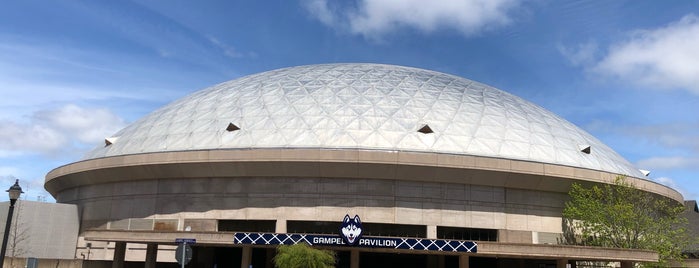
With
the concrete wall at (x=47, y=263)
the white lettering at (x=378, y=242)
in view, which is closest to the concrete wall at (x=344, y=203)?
the concrete wall at (x=47, y=263)

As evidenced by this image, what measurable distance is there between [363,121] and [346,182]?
4936 millimetres

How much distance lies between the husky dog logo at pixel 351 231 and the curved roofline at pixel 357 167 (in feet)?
16.7

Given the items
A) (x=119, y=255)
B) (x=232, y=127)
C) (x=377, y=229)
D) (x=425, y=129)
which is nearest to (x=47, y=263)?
(x=119, y=255)

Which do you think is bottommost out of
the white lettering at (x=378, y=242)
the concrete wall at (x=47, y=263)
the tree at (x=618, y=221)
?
the concrete wall at (x=47, y=263)

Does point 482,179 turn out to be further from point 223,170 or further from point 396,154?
point 223,170

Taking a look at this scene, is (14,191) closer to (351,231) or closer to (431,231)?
(351,231)

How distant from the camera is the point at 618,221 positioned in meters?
39.1

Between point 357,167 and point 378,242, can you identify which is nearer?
point 378,242

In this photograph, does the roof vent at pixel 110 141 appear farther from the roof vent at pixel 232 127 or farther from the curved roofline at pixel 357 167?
the roof vent at pixel 232 127

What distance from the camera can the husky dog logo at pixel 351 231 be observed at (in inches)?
1266

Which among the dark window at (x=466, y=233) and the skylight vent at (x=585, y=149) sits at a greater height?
the skylight vent at (x=585, y=149)

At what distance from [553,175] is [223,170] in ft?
69.7

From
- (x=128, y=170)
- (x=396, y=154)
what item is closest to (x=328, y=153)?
(x=396, y=154)

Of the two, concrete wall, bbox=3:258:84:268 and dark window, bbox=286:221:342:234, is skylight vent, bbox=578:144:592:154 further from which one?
concrete wall, bbox=3:258:84:268
